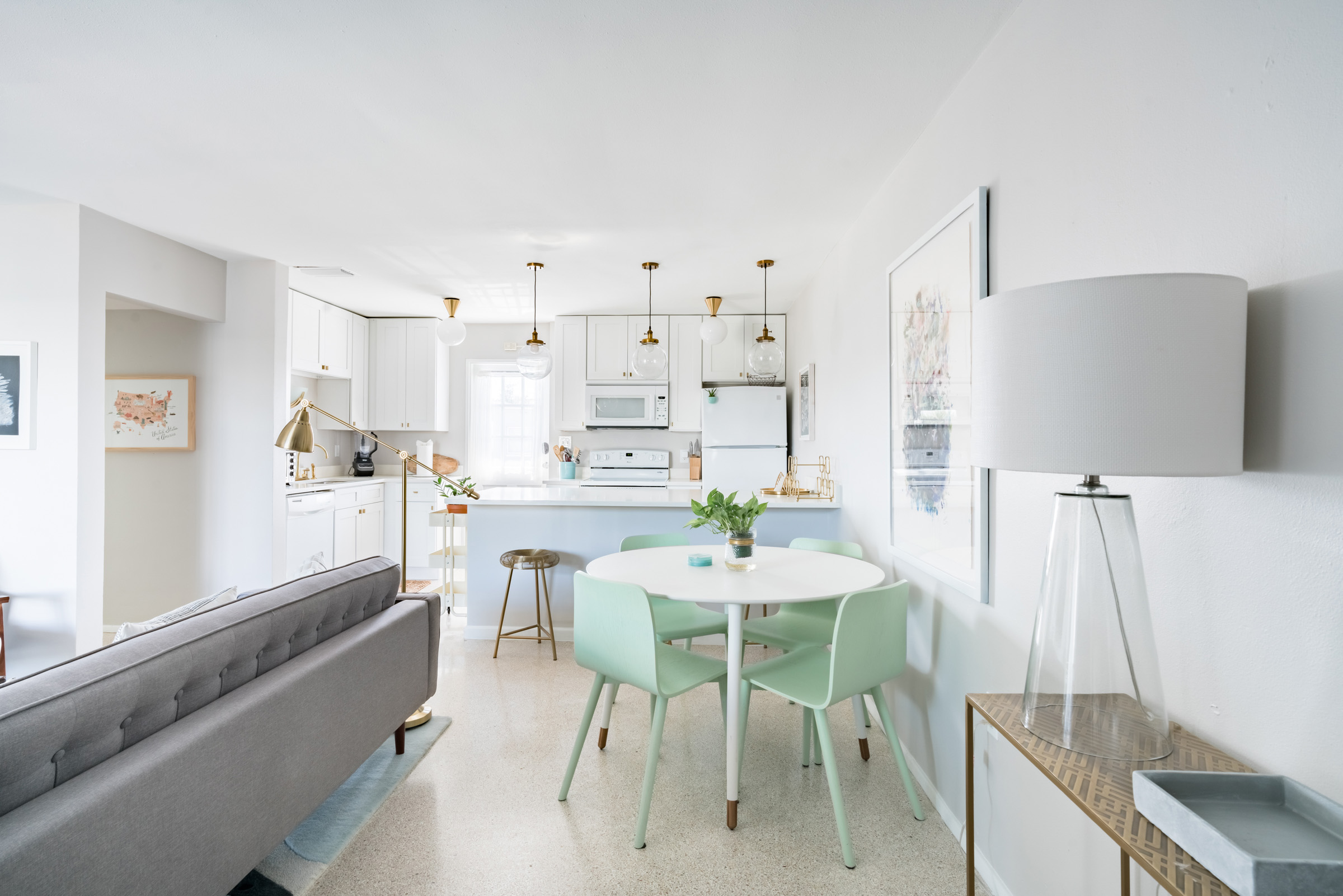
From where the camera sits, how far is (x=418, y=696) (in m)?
2.39

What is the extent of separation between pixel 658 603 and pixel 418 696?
107 centimetres

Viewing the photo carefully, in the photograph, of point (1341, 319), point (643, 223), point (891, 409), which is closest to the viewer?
point (1341, 319)

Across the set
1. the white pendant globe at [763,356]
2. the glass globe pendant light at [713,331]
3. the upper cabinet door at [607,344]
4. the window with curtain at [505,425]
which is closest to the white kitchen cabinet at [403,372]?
the window with curtain at [505,425]

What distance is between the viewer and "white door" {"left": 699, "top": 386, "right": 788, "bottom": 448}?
5.22 metres

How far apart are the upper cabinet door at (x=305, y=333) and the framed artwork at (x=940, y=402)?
13.4 feet

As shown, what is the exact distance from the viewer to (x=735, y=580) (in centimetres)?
225

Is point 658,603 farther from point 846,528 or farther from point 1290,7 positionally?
point 1290,7

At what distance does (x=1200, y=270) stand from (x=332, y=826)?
2.57 m

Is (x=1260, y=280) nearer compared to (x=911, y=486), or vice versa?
(x=1260, y=280)

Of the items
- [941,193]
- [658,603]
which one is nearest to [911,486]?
[941,193]

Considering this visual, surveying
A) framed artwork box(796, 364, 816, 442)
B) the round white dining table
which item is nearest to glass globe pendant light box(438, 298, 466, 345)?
the round white dining table

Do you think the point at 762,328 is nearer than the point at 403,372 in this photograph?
Yes

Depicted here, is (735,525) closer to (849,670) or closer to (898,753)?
(849,670)

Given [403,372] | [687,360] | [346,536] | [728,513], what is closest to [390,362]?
[403,372]
